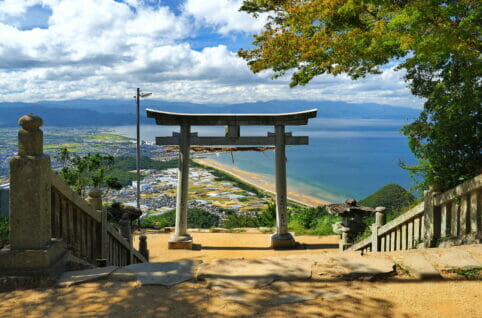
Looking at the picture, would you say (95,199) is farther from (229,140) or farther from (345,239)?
(345,239)

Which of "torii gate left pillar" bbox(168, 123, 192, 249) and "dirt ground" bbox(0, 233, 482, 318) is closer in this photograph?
"dirt ground" bbox(0, 233, 482, 318)

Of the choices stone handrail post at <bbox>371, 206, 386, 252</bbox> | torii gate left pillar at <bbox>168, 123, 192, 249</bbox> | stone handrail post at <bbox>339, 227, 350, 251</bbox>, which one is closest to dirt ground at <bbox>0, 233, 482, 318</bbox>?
stone handrail post at <bbox>371, 206, 386, 252</bbox>

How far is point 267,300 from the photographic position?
2.89 meters

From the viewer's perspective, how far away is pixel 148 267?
3641 millimetres

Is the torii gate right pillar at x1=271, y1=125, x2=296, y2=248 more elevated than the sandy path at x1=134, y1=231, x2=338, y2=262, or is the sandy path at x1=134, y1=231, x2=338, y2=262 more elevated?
the torii gate right pillar at x1=271, y1=125, x2=296, y2=248

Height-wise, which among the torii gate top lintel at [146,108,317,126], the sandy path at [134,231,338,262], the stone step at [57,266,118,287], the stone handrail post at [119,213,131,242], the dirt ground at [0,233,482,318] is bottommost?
the sandy path at [134,231,338,262]

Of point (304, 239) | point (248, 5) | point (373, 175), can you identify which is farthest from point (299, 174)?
point (248, 5)

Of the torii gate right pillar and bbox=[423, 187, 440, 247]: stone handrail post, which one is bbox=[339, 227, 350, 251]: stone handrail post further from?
bbox=[423, 187, 440, 247]: stone handrail post

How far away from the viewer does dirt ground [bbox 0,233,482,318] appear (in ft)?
8.87

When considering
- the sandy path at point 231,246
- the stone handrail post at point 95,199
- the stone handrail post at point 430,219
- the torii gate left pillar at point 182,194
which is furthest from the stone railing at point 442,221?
the torii gate left pillar at point 182,194

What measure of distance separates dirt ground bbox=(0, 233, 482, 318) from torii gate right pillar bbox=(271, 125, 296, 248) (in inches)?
272

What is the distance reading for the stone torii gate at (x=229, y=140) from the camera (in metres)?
10.0

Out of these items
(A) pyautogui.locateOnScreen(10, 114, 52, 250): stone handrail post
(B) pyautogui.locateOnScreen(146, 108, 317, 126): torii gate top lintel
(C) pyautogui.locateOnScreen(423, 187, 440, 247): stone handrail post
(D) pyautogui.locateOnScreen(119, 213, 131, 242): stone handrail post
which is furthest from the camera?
(B) pyautogui.locateOnScreen(146, 108, 317, 126): torii gate top lintel

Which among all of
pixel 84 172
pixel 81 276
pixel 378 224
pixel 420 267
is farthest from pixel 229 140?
pixel 84 172
